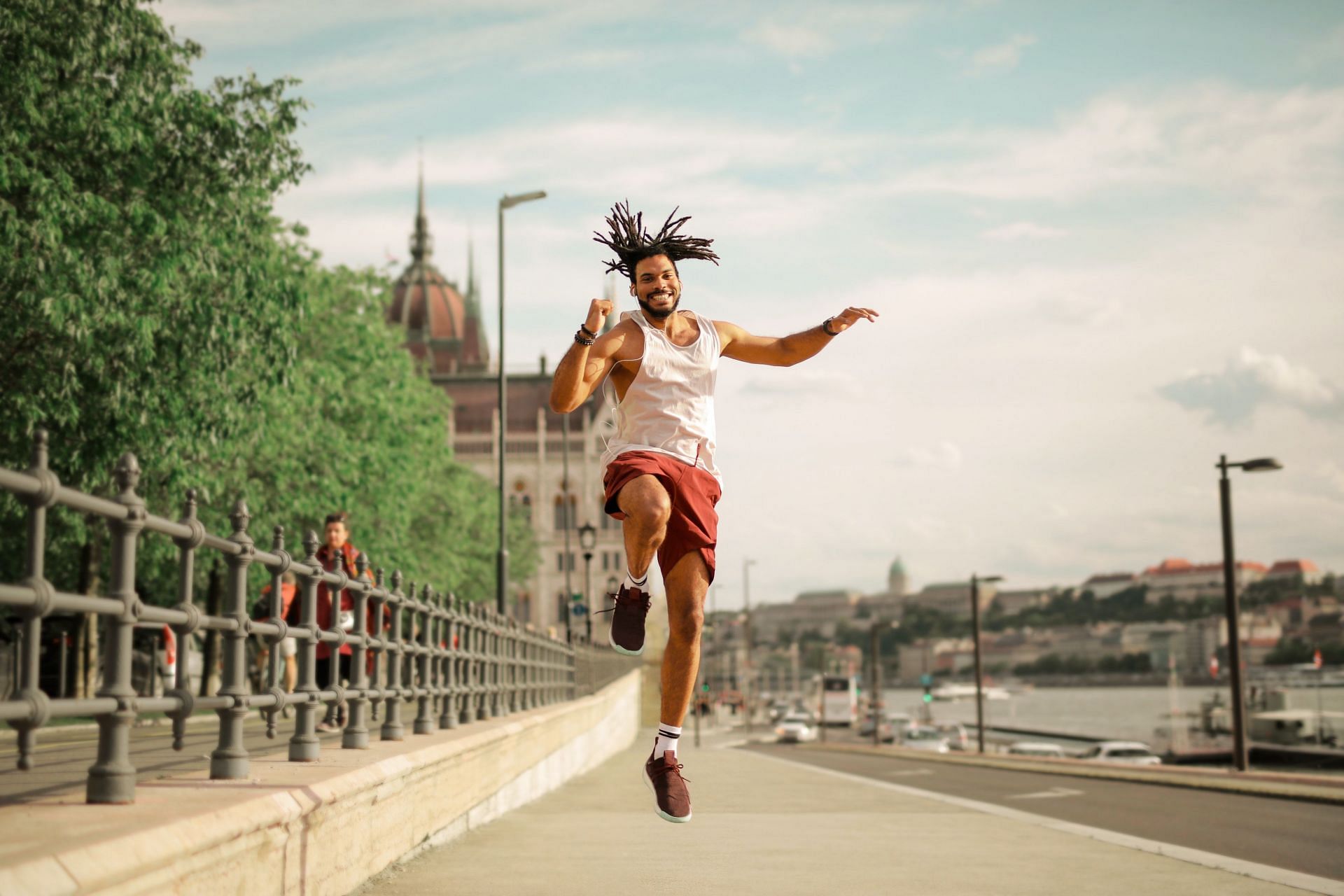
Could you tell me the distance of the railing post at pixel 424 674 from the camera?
10406 millimetres

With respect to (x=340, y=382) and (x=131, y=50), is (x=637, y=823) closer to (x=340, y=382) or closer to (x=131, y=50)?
(x=131, y=50)

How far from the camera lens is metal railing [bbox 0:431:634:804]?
3729mm

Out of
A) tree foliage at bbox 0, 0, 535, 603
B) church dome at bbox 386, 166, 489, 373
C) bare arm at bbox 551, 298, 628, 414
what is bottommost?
bare arm at bbox 551, 298, 628, 414

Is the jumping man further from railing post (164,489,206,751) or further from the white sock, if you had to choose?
railing post (164,489,206,751)

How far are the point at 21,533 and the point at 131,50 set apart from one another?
27.2ft

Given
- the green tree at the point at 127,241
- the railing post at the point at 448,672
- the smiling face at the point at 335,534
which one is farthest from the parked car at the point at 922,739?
the smiling face at the point at 335,534

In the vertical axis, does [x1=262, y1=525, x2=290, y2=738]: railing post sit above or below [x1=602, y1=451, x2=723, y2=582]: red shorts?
below

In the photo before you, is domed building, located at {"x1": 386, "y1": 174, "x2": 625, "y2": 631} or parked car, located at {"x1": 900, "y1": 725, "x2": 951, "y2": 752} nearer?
parked car, located at {"x1": 900, "y1": 725, "x2": 951, "y2": 752}

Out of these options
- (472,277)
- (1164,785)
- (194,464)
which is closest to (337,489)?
(194,464)

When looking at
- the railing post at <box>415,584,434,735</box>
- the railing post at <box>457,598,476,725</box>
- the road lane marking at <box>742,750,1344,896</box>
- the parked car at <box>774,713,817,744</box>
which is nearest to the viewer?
the road lane marking at <box>742,750,1344,896</box>

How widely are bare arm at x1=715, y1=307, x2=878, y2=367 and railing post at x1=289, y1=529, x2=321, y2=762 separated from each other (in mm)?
2201

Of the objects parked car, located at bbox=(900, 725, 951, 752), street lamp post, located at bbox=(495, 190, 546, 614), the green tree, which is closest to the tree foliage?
the green tree

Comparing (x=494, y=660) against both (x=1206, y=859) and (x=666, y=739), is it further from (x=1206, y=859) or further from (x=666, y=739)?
(x=666, y=739)

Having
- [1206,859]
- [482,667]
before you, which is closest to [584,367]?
[1206,859]
